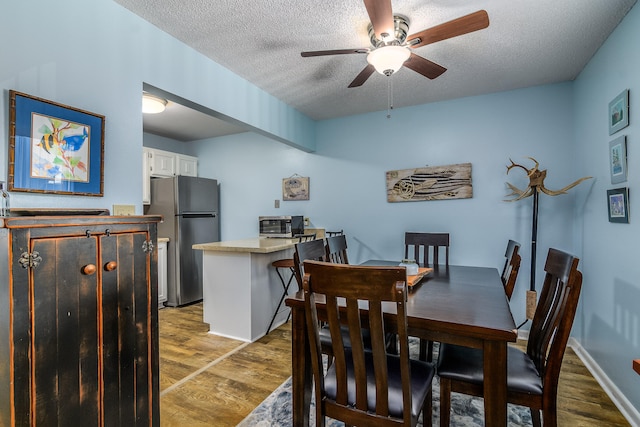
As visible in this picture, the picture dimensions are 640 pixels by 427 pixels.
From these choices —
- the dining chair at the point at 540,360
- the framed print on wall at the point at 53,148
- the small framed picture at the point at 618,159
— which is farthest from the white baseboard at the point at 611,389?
the framed print on wall at the point at 53,148

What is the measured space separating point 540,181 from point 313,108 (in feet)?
7.70

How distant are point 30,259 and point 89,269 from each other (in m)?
0.20

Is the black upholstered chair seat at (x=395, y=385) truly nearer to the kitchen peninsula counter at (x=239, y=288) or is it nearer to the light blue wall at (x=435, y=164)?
the kitchen peninsula counter at (x=239, y=288)

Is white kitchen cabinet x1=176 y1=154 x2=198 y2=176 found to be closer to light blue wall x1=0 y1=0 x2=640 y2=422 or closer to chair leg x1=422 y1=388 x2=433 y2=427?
light blue wall x1=0 y1=0 x2=640 y2=422

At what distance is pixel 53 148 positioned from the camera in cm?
140

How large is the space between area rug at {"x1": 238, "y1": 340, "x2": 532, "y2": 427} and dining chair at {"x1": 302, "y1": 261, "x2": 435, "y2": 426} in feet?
2.05

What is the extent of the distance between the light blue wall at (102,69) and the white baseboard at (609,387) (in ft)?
10.1

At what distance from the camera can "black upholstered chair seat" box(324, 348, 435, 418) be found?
47.3 inches

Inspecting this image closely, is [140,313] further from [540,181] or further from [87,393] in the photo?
[540,181]

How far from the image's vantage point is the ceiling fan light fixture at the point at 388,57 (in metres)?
1.70

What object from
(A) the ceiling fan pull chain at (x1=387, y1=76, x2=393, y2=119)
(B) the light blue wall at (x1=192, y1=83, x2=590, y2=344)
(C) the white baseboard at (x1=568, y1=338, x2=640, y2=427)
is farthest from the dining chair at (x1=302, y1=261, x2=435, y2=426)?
(B) the light blue wall at (x1=192, y1=83, x2=590, y2=344)

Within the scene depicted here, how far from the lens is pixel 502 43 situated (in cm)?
216

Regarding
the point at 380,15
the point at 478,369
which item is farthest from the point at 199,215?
the point at 478,369

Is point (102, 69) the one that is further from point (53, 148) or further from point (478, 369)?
point (478, 369)
